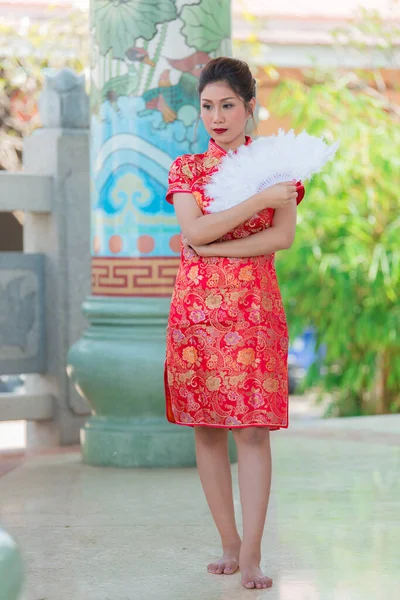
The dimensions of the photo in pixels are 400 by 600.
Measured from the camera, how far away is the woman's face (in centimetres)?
323

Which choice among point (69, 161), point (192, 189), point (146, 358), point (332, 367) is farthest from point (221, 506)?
point (332, 367)

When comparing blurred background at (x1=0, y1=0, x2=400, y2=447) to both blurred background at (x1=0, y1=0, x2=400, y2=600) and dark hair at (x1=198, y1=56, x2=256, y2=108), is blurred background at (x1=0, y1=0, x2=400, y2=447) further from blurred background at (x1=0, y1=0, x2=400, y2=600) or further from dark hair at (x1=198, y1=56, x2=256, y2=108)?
dark hair at (x1=198, y1=56, x2=256, y2=108)

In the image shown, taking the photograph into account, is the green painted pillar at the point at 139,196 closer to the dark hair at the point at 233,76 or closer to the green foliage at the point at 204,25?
the green foliage at the point at 204,25

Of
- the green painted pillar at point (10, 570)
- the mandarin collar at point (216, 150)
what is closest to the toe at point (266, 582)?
the mandarin collar at point (216, 150)

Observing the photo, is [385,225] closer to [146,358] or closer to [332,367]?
[332,367]

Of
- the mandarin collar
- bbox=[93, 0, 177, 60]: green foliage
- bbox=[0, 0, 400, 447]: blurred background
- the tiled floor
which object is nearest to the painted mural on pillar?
bbox=[93, 0, 177, 60]: green foliage

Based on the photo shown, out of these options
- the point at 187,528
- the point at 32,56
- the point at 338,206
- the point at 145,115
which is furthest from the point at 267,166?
the point at 32,56

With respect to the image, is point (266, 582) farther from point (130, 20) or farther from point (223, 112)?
point (130, 20)

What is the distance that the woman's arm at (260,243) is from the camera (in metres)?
3.23

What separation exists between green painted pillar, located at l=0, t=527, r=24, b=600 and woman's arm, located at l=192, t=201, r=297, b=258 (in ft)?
5.01

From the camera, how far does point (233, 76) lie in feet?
10.6

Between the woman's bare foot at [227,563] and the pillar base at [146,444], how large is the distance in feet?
5.29

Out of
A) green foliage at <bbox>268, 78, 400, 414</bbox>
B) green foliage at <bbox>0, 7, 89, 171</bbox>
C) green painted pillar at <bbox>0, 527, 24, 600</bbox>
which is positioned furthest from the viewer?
green foliage at <bbox>0, 7, 89, 171</bbox>

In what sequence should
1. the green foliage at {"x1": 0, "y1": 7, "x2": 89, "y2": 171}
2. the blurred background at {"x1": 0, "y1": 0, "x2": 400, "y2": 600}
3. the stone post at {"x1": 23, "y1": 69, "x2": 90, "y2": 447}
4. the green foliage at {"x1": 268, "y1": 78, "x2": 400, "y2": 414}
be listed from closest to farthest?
the blurred background at {"x1": 0, "y1": 0, "x2": 400, "y2": 600}, the stone post at {"x1": 23, "y1": 69, "x2": 90, "y2": 447}, the green foliage at {"x1": 268, "y1": 78, "x2": 400, "y2": 414}, the green foliage at {"x1": 0, "y1": 7, "x2": 89, "y2": 171}
